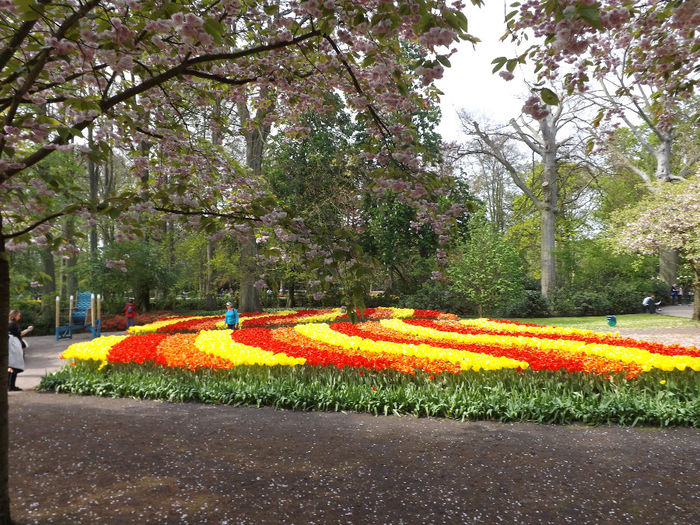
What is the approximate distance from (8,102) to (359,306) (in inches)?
99.6

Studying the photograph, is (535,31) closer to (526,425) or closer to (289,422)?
(526,425)

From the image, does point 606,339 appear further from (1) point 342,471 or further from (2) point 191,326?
(2) point 191,326

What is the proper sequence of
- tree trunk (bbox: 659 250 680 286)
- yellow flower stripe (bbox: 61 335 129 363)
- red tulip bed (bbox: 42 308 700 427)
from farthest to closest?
tree trunk (bbox: 659 250 680 286) < yellow flower stripe (bbox: 61 335 129 363) < red tulip bed (bbox: 42 308 700 427)

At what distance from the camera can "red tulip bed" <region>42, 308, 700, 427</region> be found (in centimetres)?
496

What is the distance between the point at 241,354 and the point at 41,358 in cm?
701

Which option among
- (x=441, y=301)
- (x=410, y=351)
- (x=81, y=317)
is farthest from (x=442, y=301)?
(x=81, y=317)

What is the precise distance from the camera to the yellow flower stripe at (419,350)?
224 inches

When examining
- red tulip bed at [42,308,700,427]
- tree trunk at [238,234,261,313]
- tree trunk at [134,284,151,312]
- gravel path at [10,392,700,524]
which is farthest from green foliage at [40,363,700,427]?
tree trunk at [134,284,151,312]

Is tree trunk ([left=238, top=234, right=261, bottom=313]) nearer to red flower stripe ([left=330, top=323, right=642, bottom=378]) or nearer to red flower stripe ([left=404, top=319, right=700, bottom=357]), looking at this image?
red flower stripe ([left=404, top=319, right=700, bottom=357])

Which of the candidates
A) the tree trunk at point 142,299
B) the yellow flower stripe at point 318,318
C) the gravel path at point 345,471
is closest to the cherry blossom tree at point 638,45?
the gravel path at point 345,471

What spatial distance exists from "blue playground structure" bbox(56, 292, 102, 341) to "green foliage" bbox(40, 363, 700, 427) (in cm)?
911

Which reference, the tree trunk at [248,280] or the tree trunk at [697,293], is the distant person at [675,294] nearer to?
the tree trunk at [697,293]

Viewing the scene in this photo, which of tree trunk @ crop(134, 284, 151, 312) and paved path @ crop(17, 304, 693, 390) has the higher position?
tree trunk @ crop(134, 284, 151, 312)

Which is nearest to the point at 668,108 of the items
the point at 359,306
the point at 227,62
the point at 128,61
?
the point at 359,306
